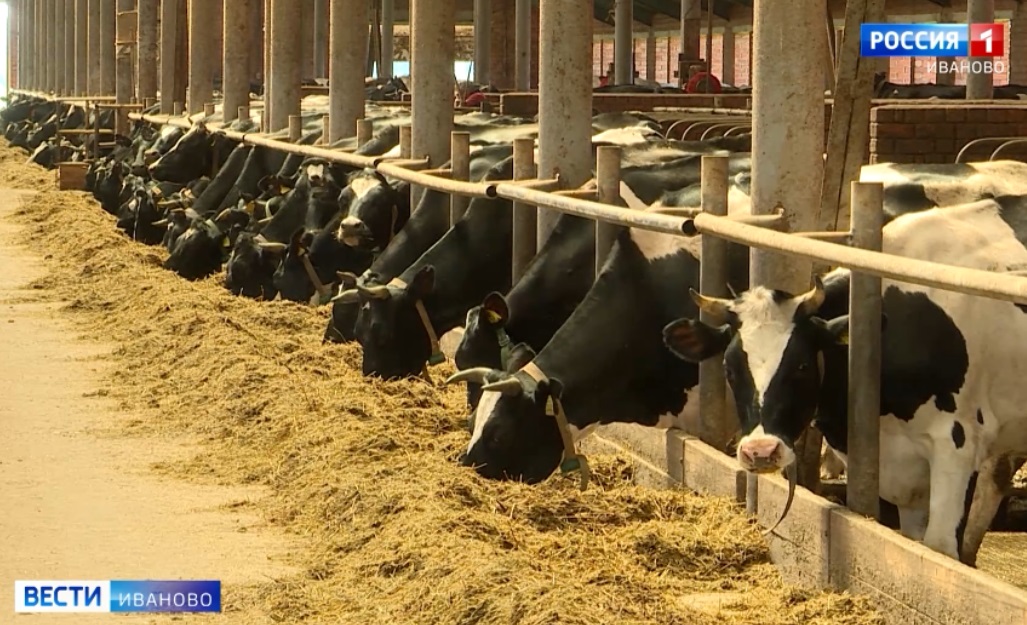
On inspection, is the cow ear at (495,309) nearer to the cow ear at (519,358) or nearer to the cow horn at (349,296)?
the cow ear at (519,358)

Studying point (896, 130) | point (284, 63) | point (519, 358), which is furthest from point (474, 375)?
point (284, 63)

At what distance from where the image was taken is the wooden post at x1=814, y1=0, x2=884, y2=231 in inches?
292

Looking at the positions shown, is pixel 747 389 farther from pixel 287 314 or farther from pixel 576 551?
pixel 287 314

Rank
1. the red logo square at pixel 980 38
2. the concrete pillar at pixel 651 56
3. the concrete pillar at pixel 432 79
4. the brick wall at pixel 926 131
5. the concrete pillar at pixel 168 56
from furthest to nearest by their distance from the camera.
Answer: the concrete pillar at pixel 651 56 < the concrete pillar at pixel 168 56 < the red logo square at pixel 980 38 < the concrete pillar at pixel 432 79 < the brick wall at pixel 926 131

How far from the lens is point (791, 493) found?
6.10 metres

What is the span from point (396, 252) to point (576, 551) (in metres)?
Answer: 4.75

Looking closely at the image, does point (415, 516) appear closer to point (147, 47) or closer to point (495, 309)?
point (495, 309)

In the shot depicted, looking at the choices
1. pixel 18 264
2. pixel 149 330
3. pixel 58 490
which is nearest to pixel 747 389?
pixel 58 490

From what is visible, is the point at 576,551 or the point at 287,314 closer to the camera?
the point at 576,551

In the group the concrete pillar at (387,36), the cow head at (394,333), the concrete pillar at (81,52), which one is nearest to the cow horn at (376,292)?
the cow head at (394,333)

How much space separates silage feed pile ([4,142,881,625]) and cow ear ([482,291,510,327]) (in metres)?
0.60

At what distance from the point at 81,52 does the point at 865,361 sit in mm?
46260

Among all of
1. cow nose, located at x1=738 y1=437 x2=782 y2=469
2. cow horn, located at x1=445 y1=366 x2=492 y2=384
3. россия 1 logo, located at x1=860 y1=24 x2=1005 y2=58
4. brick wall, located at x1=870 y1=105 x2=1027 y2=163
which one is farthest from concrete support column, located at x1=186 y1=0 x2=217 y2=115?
cow nose, located at x1=738 y1=437 x2=782 y2=469

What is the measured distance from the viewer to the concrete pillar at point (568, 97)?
974cm
